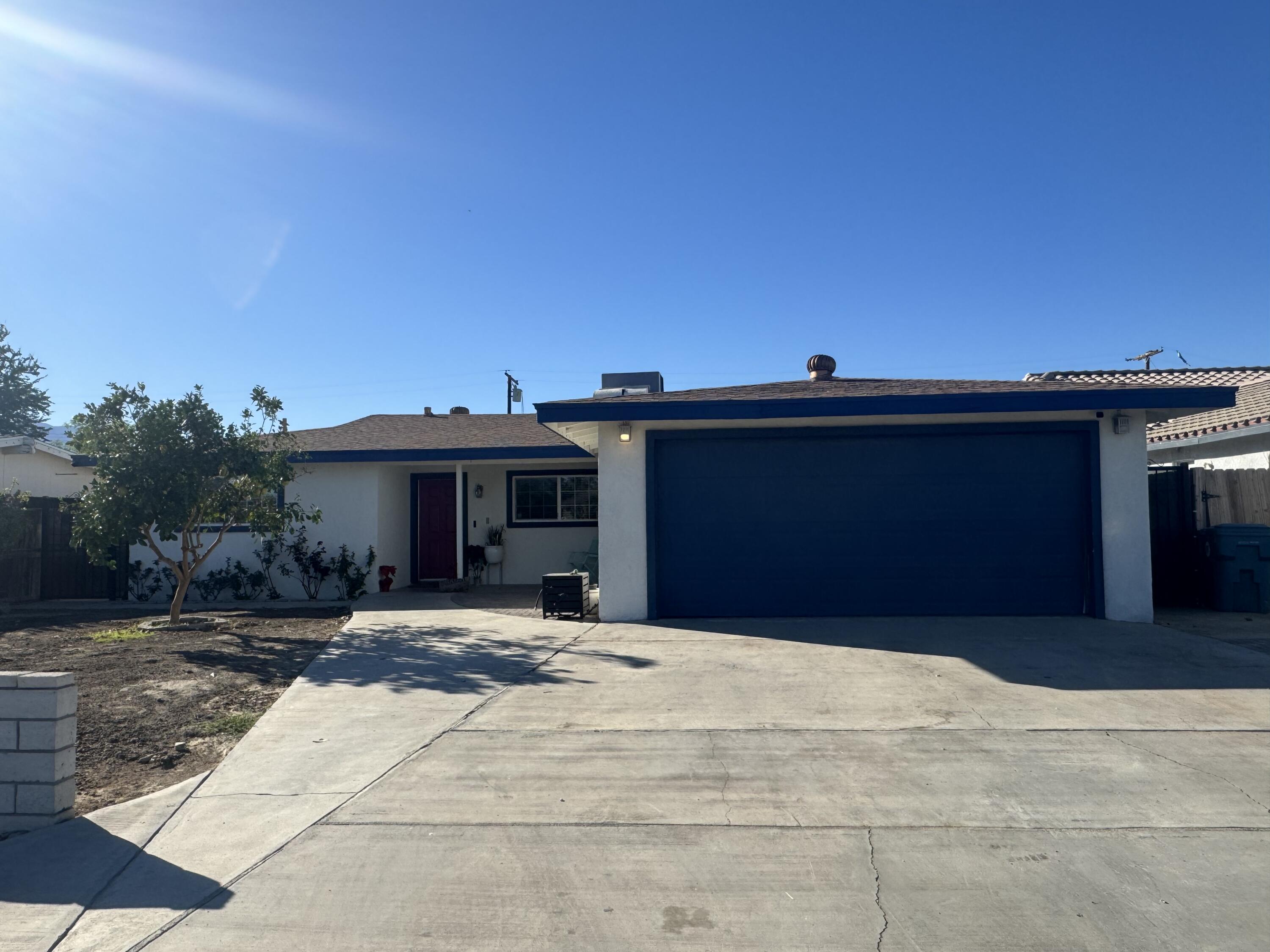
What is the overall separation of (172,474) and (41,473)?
31.8ft

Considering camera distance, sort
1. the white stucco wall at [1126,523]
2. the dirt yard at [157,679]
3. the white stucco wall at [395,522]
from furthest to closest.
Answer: the white stucco wall at [395,522] → the white stucco wall at [1126,523] → the dirt yard at [157,679]

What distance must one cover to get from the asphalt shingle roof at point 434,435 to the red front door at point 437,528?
44.0 inches

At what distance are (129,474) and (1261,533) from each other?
47.1ft

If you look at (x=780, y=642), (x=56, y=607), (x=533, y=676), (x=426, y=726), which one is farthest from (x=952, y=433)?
(x=56, y=607)

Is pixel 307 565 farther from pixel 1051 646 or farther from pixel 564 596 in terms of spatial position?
pixel 1051 646

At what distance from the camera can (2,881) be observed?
3.99 m

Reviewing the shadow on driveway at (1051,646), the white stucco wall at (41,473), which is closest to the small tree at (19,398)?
the white stucco wall at (41,473)

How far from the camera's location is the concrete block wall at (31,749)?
4.62 meters

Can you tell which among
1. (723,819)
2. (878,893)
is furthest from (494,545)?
(878,893)

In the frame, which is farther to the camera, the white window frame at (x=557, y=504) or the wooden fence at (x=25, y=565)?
the white window frame at (x=557, y=504)

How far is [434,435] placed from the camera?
15.9 m

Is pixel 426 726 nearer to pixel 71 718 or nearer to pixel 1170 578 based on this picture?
pixel 71 718

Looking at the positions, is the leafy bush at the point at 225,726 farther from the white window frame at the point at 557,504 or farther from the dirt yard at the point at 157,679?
the white window frame at the point at 557,504

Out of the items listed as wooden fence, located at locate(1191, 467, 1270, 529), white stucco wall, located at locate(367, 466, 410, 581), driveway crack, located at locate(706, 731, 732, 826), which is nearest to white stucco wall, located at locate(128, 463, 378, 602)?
white stucco wall, located at locate(367, 466, 410, 581)
